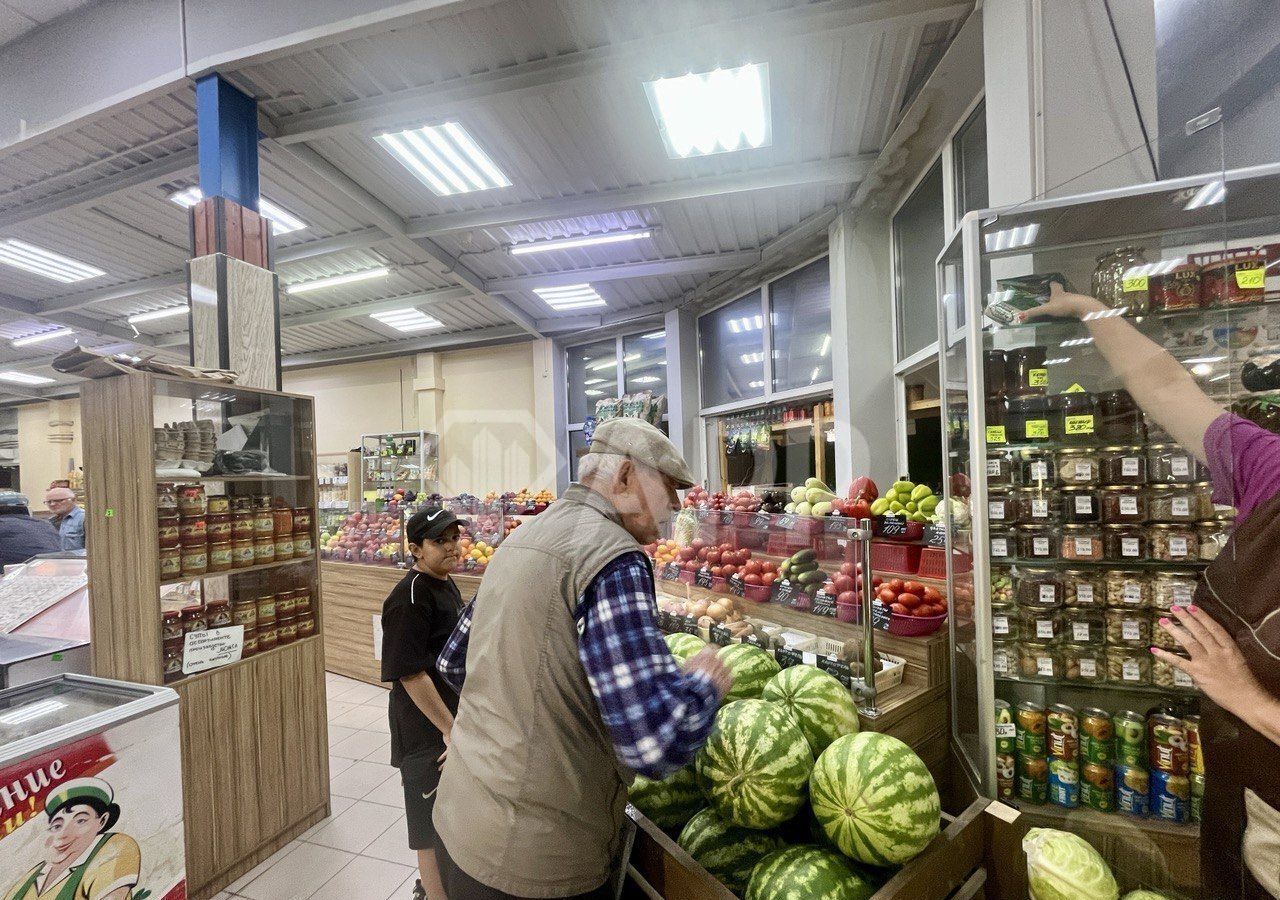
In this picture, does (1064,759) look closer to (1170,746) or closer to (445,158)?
(1170,746)

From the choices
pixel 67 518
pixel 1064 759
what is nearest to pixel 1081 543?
pixel 1064 759

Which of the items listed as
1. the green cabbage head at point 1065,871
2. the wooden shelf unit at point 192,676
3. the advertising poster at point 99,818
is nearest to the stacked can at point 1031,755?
the green cabbage head at point 1065,871

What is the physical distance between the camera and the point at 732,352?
736cm

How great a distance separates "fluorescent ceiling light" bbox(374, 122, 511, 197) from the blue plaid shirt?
13.3 ft

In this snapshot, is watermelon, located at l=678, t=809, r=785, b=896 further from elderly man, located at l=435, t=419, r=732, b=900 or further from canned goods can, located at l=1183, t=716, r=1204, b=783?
canned goods can, located at l=1183, t=716, r=1204, b=783

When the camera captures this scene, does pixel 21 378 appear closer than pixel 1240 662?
No

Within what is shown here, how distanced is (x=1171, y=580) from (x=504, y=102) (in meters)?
4.30

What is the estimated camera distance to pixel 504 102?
147 inches

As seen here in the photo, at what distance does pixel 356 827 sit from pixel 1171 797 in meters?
3.61

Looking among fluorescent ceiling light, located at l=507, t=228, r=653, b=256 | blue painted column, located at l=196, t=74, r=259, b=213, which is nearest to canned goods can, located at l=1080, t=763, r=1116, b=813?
blue painted column, located at l=196, t=74, r=259, b=213

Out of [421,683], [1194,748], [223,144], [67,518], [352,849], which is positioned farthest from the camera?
[67,518]

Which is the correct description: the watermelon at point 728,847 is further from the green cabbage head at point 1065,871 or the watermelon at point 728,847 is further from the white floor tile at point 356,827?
the white floor tile at point 356,827

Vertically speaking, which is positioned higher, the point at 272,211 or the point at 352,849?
the point at 272,211

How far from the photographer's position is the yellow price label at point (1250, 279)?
1.51m
